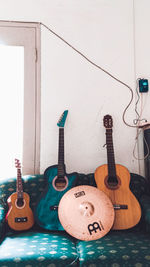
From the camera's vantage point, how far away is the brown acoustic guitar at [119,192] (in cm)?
184

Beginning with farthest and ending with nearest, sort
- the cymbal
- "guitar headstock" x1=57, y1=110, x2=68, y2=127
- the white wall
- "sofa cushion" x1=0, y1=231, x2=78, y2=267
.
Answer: the white wall < "guitar headstock" x1=57, y1=110, x2=68, y2=127 < the cymbal < "sofa cushion" x1=0, y1=231, x2=78, y2=267

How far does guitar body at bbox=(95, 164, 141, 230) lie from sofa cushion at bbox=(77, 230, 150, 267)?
0.26 m

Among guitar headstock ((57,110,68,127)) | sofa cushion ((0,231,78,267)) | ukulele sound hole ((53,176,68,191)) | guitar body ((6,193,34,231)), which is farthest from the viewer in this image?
guitar headstock ((57,110,68,127))

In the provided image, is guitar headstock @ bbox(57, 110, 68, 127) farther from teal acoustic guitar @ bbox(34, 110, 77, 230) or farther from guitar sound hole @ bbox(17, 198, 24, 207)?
guitar sound hole @ bbox(17, 198, 24, 207)

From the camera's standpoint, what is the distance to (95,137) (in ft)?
8.15

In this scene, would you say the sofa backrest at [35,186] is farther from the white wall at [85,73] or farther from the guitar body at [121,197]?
the white wall at [85,73]

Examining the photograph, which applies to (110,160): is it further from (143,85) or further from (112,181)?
(143,85)

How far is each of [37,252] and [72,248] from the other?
24 cm

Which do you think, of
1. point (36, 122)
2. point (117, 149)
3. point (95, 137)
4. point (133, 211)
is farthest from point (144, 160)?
point (36, 122)

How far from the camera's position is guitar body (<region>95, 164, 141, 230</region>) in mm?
1840

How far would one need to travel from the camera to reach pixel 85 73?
254cm

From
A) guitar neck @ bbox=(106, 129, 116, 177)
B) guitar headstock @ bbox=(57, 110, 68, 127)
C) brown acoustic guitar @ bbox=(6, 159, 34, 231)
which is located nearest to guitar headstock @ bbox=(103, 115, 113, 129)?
guitar neck @ bbox=(106, 129, 116, 177)

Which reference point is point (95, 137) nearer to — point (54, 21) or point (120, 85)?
point (120, 85)

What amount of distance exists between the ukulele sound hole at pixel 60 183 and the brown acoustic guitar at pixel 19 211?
0.26m
